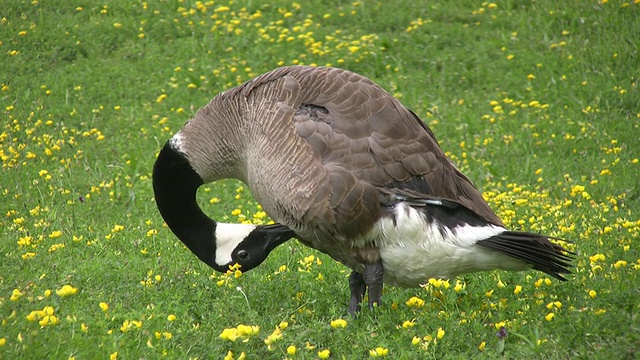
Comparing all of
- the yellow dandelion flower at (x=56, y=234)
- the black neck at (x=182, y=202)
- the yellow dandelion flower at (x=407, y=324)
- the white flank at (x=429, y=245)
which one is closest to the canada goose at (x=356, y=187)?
the white flank at (x=429, y=245)

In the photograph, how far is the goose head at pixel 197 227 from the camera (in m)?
6.47

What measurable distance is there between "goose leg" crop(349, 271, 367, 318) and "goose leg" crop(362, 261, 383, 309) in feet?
0.73

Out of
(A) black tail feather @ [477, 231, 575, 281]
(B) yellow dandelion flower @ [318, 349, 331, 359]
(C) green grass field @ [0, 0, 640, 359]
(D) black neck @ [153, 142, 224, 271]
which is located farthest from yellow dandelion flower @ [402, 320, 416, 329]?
(D) black neck @ [153, 142, 224, 271]

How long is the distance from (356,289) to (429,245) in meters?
0.74

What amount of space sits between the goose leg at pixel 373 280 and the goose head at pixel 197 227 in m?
0.69

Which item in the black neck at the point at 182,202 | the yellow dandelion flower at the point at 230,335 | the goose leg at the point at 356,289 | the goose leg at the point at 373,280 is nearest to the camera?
the yellow dandelion flower at the point at 230,335

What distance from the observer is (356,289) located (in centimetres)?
636

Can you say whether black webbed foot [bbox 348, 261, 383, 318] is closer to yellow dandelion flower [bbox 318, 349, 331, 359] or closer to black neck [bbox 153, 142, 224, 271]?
yellow dandelion flower [bbox 318, 349, 331, 359]

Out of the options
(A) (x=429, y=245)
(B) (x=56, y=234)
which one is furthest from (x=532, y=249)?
(B) (x=56, y=234)

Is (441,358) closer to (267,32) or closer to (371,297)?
(371,297)

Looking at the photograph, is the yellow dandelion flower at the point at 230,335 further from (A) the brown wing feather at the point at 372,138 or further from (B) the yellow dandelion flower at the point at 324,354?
(A) the brown wing feather at the point at 372,138

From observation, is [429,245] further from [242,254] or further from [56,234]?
[56,234]

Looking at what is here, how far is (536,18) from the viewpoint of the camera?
41.2 feet

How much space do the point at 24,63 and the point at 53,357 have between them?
8.27 m
